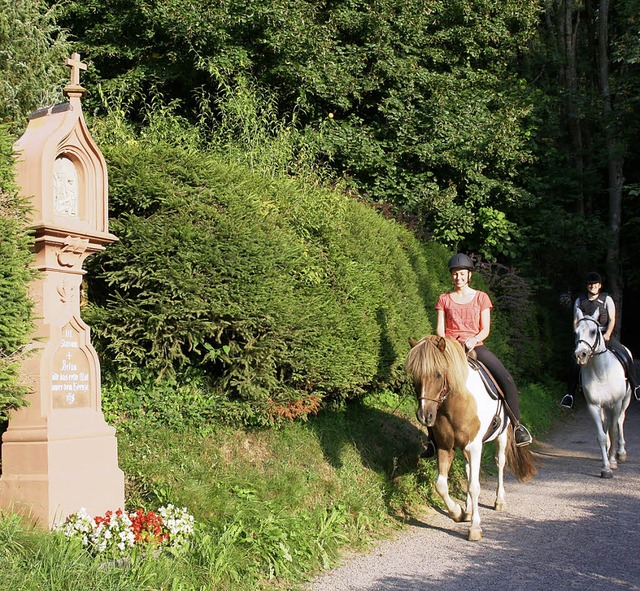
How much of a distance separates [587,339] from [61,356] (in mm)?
7087

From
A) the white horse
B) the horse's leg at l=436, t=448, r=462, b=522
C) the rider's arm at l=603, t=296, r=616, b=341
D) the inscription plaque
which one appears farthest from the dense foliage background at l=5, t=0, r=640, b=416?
the rider's arm at l=603, t=296, r=616, b=341

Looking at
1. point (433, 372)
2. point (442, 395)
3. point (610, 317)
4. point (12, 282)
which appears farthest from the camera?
point (610, 317)

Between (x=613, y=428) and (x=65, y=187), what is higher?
(x=65, y=187)

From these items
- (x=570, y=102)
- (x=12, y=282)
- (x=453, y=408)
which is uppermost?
(x=570, y=102)

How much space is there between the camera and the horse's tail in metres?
8.94

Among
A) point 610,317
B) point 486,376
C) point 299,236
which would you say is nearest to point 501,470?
point 486,376

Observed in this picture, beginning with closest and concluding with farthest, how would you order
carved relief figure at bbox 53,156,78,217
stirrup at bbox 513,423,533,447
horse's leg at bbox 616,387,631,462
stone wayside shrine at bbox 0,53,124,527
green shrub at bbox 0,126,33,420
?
green shrub at bbox 0,126,33,420 < stone wayside shrine at bbox 0,53,124,527 < carved relief figure at bbox 53,156,78,217 < stirrup at bbox 513,423,533,447 < horse's leg at bbox 616,387,631,462

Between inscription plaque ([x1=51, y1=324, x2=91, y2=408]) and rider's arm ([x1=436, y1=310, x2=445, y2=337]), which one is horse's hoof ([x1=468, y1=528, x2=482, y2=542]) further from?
inscription plaque ([x1=51, y1=324, x2=91, y2=408])

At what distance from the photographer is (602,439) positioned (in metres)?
10.3

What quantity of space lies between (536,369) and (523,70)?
949 cm

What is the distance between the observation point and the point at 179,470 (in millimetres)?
6656

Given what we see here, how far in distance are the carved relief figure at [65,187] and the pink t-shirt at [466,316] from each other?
4069 millimetres

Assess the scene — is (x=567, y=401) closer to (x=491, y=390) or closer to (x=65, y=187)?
(x=491, y=390)

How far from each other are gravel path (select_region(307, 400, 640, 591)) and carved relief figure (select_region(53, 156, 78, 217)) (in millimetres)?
3587
